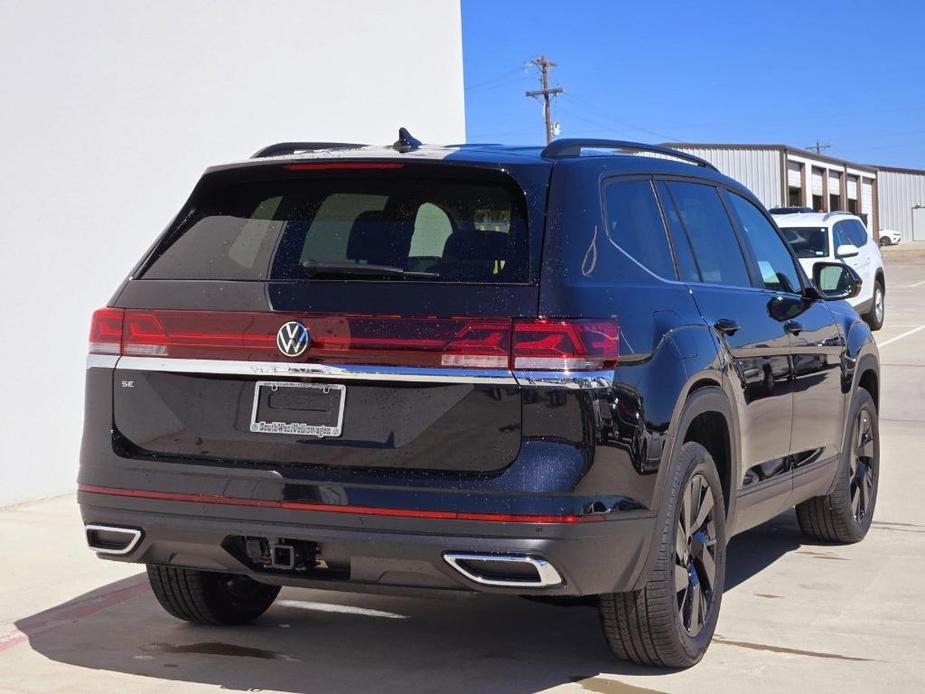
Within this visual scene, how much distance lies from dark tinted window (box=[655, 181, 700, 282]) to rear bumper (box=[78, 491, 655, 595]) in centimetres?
115

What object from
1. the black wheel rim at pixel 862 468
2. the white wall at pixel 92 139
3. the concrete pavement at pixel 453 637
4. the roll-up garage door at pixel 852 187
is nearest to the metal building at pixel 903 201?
the roll-up garage door at pixel 852 187

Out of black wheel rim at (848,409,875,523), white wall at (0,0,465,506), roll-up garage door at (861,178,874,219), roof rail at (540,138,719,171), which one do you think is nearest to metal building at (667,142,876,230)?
roll-up garage door at (861,178,874,219)

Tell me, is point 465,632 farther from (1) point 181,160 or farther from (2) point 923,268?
(2) point 923,268

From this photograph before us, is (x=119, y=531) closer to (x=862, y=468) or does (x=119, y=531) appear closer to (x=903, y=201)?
(x=862, y=468)

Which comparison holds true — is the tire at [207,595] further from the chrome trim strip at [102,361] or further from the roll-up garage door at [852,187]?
the roll-up garage door at [852,187]

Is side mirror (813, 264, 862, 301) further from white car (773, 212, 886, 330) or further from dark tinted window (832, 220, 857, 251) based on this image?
dark tinted window (832, 220, 857, 251)

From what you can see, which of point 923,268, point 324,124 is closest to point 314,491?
point 324,124

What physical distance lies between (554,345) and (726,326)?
132 centimetres

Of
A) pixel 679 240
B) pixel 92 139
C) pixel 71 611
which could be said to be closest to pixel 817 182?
pixel 92 139

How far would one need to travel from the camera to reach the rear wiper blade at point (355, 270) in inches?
170

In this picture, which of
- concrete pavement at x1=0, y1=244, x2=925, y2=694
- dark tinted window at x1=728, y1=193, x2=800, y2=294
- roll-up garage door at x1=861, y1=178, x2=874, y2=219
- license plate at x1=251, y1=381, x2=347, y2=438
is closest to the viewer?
license plate at x1=251, y1=381, x2=347, y2=438

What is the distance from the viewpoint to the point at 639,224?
4914 mm

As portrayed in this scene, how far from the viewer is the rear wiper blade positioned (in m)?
4.31

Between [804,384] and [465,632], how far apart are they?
1.87 meters
